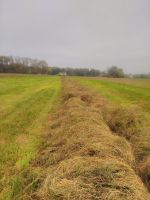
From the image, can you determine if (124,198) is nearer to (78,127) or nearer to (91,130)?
(91,130)

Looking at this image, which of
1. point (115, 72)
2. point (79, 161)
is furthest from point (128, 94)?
point (115, 72)

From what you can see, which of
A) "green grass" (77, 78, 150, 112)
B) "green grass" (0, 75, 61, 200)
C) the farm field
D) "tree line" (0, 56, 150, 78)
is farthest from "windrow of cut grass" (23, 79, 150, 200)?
"tree line" (0, 56, 150, 78)

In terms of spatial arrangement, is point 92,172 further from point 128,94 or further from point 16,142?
point 128,94

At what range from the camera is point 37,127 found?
11.1 m

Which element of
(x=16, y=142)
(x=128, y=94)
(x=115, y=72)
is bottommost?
(x=115, y=72)

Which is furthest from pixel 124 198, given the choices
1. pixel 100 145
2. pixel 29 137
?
pixel 29 137

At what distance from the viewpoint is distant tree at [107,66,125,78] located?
129 m

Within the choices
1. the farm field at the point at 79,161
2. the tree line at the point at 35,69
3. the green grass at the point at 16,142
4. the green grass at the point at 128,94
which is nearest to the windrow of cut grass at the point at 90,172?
the farm field at the point at 79,161

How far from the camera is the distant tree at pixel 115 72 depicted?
12882 cm

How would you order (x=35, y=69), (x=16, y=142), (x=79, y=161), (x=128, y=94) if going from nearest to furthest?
(x=79, y=161) → (x=16, y=142) → (x=128, y=94) → (x=35, y=69)

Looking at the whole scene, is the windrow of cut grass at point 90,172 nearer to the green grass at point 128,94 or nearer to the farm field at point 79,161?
the farm field at point 79,161

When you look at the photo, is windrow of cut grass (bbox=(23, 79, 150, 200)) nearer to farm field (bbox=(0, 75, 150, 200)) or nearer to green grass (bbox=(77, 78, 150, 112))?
farm field (bbox=(0, 75, 150, 200))

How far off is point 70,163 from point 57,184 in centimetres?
81

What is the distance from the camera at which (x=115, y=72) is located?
13125cm
